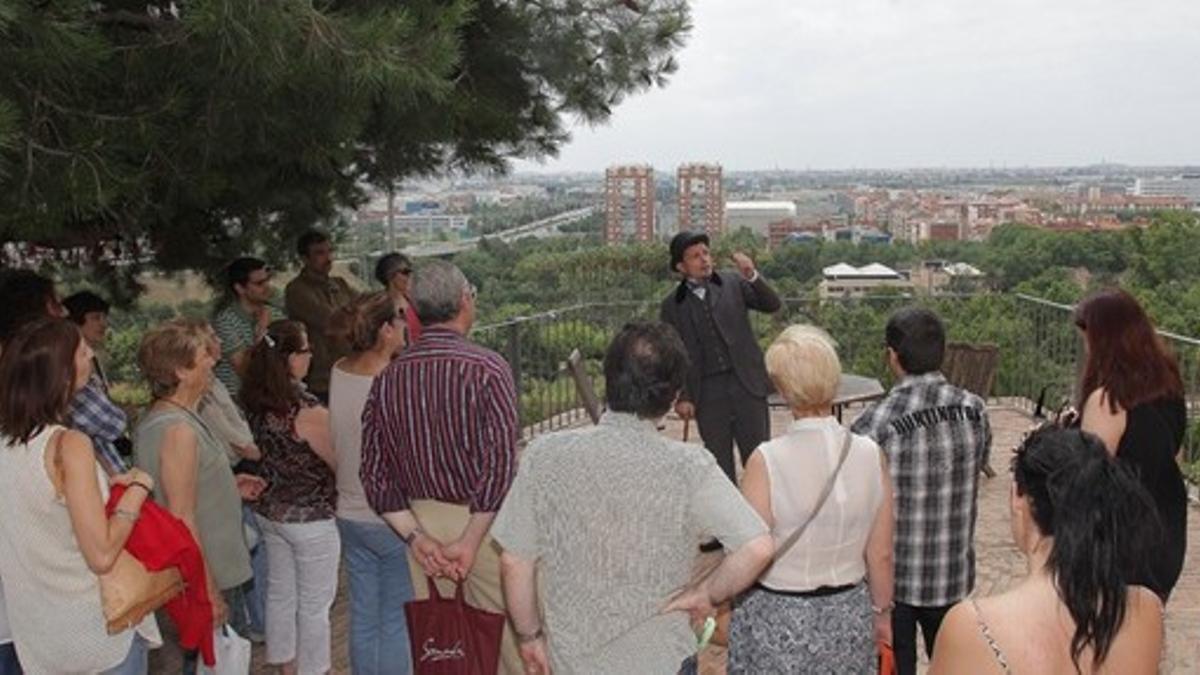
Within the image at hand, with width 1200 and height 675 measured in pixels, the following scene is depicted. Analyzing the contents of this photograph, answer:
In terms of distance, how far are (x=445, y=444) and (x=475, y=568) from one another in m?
0.37

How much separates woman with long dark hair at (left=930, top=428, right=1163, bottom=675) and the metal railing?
580 cm

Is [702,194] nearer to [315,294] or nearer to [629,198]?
[629,198]

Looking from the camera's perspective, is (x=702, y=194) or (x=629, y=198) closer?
(x=629, y=198)

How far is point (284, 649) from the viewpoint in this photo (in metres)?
4.12

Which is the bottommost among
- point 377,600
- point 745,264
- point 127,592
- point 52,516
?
point 377,600

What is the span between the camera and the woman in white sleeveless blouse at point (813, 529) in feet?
9.16

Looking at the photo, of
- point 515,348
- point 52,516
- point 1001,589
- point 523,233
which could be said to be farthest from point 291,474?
point 523,233

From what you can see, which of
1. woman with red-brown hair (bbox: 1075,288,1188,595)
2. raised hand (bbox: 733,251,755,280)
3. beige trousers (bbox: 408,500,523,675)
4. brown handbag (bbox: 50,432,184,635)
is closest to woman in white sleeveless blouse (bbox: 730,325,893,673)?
beige trousers (bbox: 408,500,523,675)

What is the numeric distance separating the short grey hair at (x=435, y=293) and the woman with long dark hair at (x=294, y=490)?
0.82m

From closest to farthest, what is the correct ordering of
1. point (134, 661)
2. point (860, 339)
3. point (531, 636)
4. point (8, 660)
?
point (531, 636), point (134, 661), point (8, 660), point (860, 339)

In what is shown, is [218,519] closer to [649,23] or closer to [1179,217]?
[649,23]

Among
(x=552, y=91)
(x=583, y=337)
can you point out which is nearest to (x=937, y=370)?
(x=552, y=91)

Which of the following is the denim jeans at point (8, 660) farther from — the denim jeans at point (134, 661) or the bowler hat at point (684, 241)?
the bowler hat at point (684, 241)

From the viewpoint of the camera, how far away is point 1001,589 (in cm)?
537
